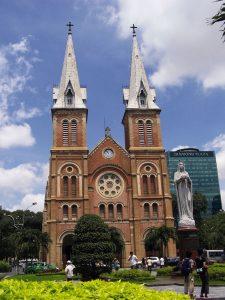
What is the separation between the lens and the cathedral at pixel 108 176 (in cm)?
4769

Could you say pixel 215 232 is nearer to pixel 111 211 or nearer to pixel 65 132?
pixel 111 211

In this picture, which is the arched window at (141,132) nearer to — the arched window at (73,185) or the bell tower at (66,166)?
the bell tower at (66,166)

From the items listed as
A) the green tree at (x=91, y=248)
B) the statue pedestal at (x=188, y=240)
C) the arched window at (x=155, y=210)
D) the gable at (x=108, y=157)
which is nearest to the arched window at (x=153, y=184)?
the arched window at (x=155, y=210)

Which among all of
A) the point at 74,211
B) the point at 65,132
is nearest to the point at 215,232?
the point at 74,211

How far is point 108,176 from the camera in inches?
2010

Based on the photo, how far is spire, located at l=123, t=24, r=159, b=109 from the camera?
55.5 m

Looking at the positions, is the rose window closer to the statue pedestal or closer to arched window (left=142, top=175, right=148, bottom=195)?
arched window (left=142, top=175, right=148, bottom=195)

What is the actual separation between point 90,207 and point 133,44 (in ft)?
88.4

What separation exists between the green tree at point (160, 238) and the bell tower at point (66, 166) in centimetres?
901

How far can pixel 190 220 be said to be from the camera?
75.6 ft

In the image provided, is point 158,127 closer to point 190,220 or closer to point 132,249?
point 132,249

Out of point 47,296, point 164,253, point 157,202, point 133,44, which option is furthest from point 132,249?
point 47,296

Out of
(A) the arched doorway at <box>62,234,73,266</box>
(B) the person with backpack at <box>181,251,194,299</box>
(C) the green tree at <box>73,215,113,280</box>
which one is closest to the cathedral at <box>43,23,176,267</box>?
(A) the arched doorway at <box>62,234,73,266</box>

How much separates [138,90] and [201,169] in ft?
238
